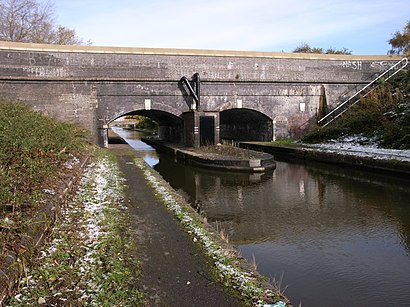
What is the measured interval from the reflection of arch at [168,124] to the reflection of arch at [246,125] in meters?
3.42

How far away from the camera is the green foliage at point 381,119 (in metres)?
16.5

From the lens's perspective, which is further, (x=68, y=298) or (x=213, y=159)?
(x=213, y=159)

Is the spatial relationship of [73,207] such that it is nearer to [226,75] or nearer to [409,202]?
[409,202]

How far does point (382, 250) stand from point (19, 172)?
5964 millimetres

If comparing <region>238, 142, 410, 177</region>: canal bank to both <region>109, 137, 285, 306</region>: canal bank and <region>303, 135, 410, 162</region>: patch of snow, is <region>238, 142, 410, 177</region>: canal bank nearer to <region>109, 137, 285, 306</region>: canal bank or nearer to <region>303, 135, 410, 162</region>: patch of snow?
<region>303, 135, 410, 162</region>: patch of snow

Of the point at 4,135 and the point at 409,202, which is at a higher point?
the point at 4,135

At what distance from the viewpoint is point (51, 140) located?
905 cm

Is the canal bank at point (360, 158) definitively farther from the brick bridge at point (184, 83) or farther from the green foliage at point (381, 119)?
the brick bridge at point (184, 83)

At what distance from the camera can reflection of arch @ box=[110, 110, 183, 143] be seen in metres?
22.8

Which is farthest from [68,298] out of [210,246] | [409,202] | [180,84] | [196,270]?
[180,84]

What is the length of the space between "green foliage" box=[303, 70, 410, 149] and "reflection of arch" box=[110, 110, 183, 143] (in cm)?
796

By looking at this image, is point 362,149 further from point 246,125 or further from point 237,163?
point 246,125

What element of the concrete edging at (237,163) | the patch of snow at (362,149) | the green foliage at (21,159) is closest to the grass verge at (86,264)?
the green foliage at (21,159)

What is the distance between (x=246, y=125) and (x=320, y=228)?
2134 cm
